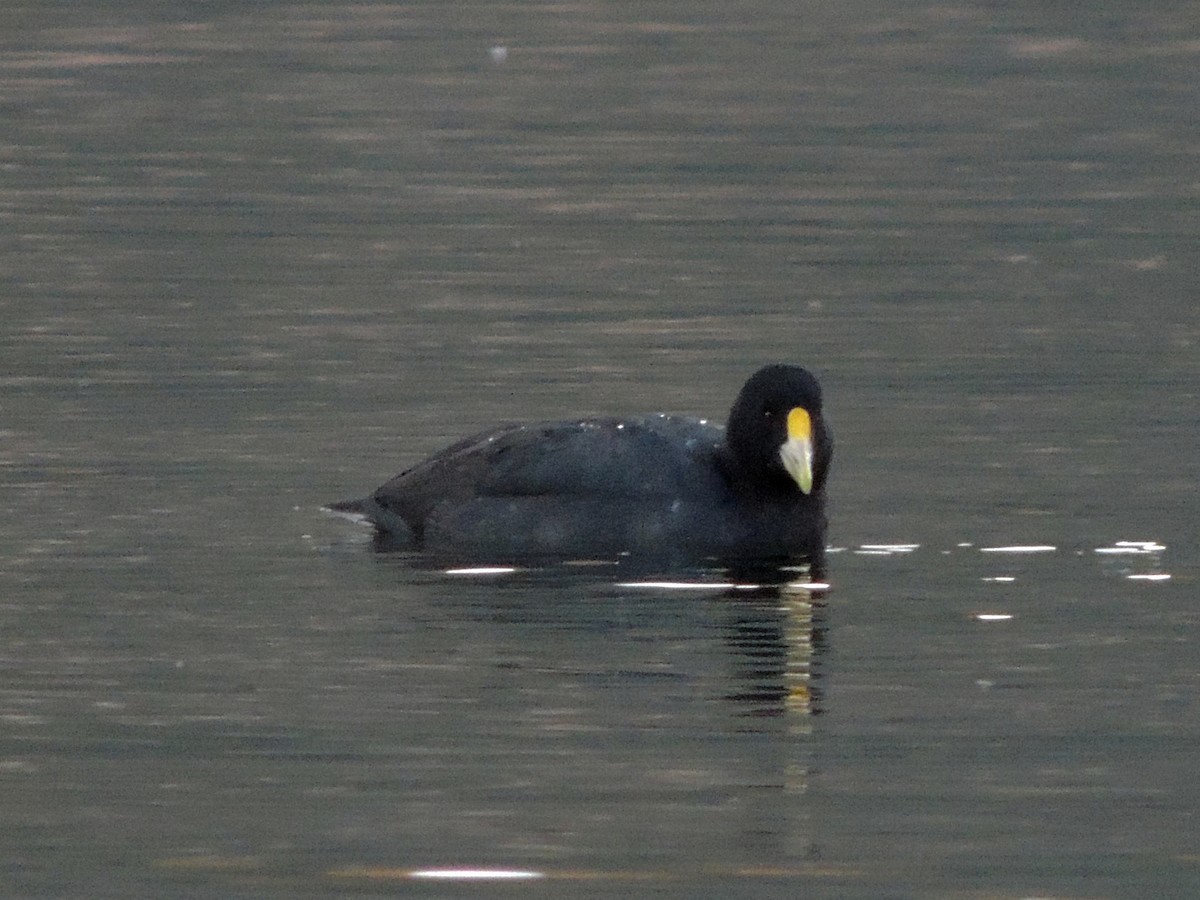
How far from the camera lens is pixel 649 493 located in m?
12.6

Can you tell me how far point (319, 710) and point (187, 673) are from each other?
696 millimetres

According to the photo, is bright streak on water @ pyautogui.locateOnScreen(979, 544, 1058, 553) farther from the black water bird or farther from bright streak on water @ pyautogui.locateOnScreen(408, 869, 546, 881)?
bright streak on water @ pyautogui.locateOnScreen(408, 869, 546, 881)

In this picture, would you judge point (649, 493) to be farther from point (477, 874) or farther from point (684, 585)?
point (477, 874)

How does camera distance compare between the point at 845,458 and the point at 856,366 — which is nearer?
the point at 845,458

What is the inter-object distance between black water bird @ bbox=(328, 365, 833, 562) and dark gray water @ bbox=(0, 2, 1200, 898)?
0.34 meters

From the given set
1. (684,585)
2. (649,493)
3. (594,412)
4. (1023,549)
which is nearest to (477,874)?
(684,585)

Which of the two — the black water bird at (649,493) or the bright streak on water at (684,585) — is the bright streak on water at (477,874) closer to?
the bright streak on water at (684,585)

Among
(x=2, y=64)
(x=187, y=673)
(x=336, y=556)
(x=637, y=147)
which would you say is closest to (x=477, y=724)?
(x=187, y=673)

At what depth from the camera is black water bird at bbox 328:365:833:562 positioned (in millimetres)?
12547

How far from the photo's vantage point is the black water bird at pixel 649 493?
41.2 feet

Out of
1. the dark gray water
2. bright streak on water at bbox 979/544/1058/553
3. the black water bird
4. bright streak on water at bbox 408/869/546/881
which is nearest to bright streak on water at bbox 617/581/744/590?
the dark gray water

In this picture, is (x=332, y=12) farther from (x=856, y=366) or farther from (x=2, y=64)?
(x=856, y=366)

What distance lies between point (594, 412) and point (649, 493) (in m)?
2.90

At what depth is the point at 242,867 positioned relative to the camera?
8.27 meters
